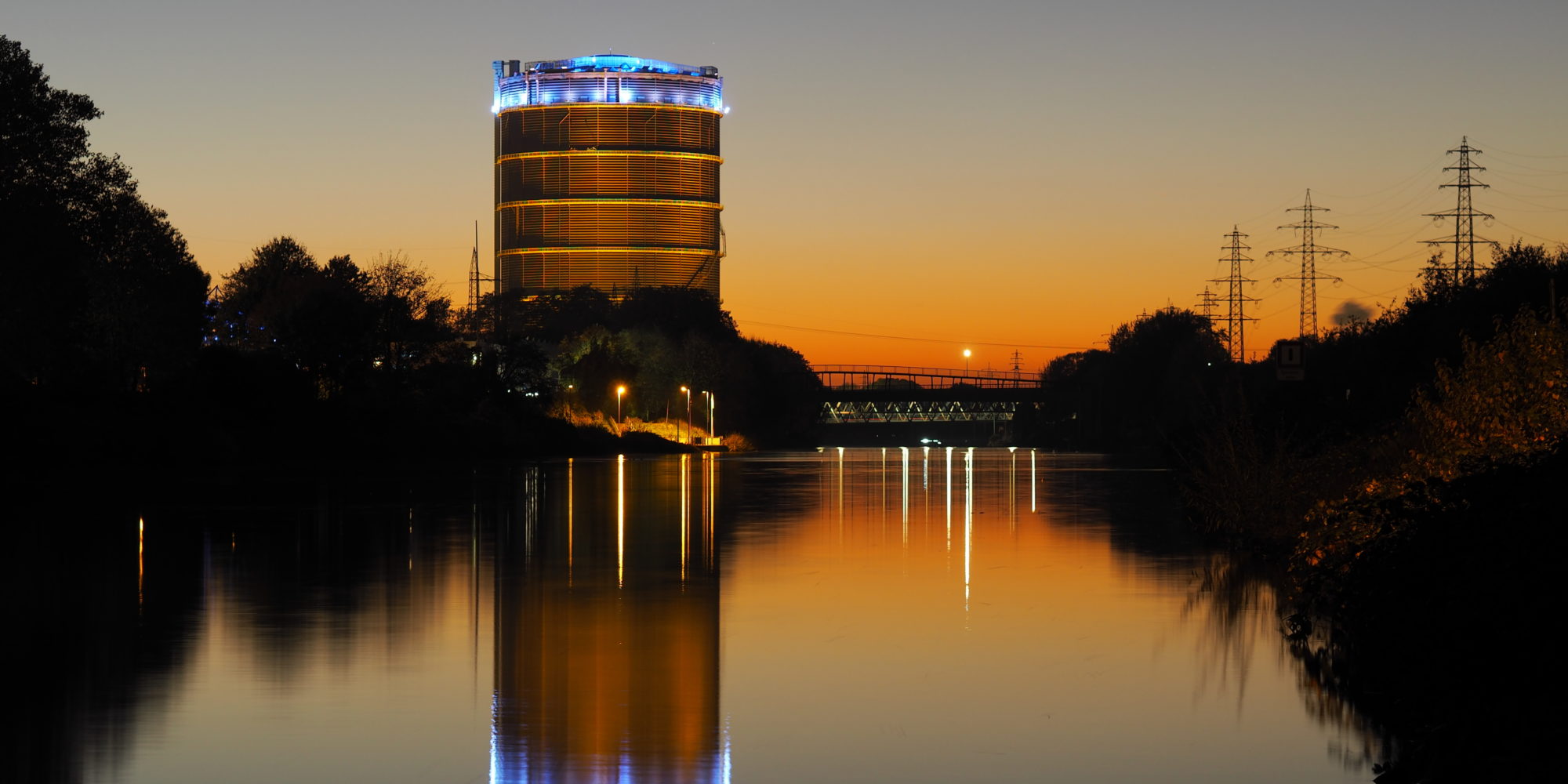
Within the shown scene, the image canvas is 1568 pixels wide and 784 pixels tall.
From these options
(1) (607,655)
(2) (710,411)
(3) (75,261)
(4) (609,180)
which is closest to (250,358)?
(3) (75,261)

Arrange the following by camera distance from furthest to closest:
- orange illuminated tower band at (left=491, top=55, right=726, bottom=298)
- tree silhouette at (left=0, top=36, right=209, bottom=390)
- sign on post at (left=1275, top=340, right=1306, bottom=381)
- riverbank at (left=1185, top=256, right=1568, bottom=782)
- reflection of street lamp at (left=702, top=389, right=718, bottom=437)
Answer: orange illuminated tower band at (left=491, top=55, right=726, bottom=298), reflection of street lamp at (left=702, top=389, right=718, bottom=437), tree silhouette at (left=0, top=36, right=209, bottom=390), sign on post at (left=1275, top=340, right=1306, bottom=381), riverbank at (left=1185, top=256, right=1568, bottom=782)

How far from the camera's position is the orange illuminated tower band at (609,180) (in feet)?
557

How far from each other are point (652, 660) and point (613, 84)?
168 metres

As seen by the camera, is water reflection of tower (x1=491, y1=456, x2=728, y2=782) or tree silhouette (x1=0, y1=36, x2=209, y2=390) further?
tree silhouette (x1=0, y1=36, x2=209, y2=390)

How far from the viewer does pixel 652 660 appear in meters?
12.5

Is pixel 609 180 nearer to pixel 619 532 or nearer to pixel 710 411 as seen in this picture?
pixel 710 411

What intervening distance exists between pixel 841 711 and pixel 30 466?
4148 centimetres

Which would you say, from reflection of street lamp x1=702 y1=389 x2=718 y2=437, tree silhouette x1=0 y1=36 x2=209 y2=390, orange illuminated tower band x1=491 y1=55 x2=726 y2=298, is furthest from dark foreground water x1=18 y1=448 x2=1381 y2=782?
orange illuminated tower band x1=491 y1=55 x2=726 y2=298

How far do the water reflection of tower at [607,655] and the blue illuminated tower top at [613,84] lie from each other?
5979 inches

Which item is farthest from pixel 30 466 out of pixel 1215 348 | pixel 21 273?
pixel 1215 348

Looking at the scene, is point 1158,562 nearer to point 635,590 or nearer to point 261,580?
point 635,590

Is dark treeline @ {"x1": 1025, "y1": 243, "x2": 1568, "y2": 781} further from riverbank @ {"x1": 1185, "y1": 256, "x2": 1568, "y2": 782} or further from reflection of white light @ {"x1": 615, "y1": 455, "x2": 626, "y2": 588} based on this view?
reflection of white light @ {"x1": 615, "y1": 455, "x2": 626, "y2": 588}

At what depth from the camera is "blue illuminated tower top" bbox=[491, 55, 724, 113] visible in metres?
175

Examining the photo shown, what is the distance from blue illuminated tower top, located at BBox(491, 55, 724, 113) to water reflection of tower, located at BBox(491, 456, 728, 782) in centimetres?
15187
